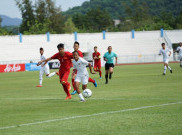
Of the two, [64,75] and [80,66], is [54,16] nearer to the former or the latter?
[64,75]

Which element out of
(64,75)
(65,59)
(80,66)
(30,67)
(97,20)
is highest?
(97,20)

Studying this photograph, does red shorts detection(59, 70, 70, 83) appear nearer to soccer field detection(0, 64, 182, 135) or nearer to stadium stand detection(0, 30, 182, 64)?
soccer field detection(0, 64, 182, 135)

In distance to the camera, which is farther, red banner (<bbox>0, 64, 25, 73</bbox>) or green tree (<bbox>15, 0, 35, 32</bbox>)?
green tree (<bbox>15, 0, 35, 32</bbox>)

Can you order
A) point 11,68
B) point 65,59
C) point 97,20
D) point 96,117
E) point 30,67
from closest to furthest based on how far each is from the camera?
point 96,117, point 65,59, point 11,68, point 30,67, point 97,20

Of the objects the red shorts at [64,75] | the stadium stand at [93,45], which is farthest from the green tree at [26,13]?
the red shorts at [64,75]

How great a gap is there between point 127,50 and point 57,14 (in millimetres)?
46083

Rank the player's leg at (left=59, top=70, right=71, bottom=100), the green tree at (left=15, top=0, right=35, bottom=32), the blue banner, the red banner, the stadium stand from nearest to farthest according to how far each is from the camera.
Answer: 1. the player's leg at (left=59, top=70, right=71, bottom=100)
2. the red banner
3. the blue banner
4. the stadium stand
5. the green tree at (left=15, top=0, right=35, bottom=32)

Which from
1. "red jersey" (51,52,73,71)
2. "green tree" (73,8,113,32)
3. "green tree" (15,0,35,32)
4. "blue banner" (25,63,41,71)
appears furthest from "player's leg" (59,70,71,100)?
"green tree" (73,8,113,32)

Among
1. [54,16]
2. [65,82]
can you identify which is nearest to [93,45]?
[54,16]

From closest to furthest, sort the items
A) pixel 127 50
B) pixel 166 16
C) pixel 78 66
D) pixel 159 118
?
pixel 159 118
pixel 78 66
pixel 127 50
pixel 166 16

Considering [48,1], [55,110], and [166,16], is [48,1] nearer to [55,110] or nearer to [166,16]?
[166,16]

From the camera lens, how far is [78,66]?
1500 cm

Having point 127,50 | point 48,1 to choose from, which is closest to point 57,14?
point 48,1

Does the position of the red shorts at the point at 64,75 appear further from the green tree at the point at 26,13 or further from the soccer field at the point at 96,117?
the green tree at the point at 26,13
